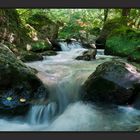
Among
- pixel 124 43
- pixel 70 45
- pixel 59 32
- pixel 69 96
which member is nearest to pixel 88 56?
pixel 124 43

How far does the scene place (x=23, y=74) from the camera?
468 cm

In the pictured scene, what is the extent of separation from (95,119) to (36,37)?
4.73 meters

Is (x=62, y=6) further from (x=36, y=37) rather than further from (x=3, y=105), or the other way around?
(x=36, y=37)

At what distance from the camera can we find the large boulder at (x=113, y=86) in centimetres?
474

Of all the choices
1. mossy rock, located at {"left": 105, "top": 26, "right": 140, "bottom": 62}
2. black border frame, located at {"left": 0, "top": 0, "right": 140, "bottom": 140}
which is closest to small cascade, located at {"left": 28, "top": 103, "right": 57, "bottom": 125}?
black border frame, located at {"left": 0, "top": 0, "right": 140, "bottom": 140}

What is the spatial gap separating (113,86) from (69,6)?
1685 millimetres

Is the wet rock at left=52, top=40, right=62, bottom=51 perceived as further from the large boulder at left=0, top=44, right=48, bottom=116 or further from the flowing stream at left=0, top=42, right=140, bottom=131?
the large boulder at left=0, top=44, right=48, bottom=116

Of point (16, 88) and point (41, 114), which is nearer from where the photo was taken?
point (41, 114)

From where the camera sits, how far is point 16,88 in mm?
4547

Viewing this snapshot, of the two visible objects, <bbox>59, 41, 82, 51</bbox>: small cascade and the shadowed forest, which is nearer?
the shadowed forest

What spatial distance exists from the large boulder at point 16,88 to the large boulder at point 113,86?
695 millimetres

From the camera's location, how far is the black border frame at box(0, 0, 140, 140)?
3.38m

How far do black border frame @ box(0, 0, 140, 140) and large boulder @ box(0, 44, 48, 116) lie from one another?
3.21 ft

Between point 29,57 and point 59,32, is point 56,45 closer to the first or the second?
point 59,32
